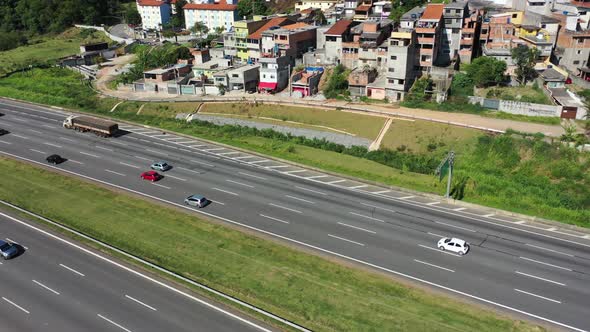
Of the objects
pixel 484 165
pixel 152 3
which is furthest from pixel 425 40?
pixel 152 3

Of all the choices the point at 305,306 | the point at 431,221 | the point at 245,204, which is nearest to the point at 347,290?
the point at 305,306

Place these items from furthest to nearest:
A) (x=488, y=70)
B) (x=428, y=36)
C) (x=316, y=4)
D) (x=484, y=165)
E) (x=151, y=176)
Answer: (x=316, y=4)
(x=428, y=36)
(x=488, y=70)
(x=484, y=165)
(x=151, y=176)

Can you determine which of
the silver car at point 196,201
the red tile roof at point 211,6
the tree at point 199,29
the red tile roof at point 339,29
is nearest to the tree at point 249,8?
the red tile roof at point 211,6

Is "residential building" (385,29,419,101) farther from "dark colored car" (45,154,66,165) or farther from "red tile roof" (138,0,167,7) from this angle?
"red tile roof" (138,0,167,7)

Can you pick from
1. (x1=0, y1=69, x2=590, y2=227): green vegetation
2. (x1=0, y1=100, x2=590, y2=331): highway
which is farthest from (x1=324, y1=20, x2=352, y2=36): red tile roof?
(x1=0, y1=100, x2=590, y2=331): highway

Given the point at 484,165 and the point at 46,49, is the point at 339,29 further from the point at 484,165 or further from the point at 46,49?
the point at 46,49

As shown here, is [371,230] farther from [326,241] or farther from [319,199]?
[319,199]
